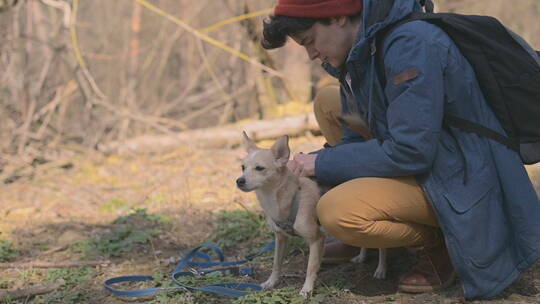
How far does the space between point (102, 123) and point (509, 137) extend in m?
6.45

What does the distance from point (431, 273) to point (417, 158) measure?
77 centimetres

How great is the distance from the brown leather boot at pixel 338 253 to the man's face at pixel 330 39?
4.19 feet

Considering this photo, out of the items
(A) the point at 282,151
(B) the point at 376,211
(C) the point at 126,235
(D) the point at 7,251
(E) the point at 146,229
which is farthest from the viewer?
(E) the point at 146,229

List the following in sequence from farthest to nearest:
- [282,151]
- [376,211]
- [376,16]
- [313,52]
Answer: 1. [282,151]
2. [313,52]
3. [376,211]
4. [376,16]

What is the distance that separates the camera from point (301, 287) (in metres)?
3.28

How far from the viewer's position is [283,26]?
9.27 ft

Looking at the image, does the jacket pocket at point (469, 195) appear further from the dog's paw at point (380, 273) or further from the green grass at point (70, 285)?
the green grass at point (70, 285)

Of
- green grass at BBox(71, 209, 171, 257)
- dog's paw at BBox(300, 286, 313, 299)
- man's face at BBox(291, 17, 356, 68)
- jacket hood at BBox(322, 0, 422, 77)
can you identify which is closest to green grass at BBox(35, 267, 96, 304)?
green grass at BBox(71, 209, 171, 257)

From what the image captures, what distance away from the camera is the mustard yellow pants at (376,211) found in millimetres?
2764

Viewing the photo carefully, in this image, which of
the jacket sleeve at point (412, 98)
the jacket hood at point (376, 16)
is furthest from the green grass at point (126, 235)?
Result: the jacket hood at point (376, 16)

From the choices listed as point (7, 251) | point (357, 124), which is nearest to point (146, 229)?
point (7, 251)

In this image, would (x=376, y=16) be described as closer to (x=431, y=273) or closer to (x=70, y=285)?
(x=431, y=273)

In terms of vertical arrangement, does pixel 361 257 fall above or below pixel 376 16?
below

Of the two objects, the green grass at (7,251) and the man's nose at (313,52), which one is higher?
the man's nose at (313,52)
